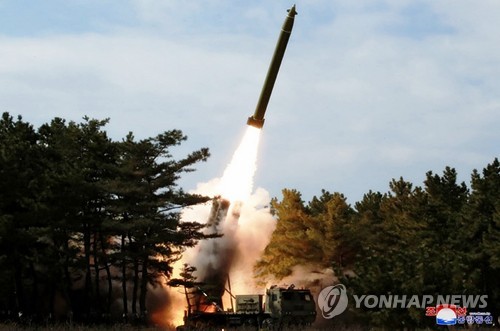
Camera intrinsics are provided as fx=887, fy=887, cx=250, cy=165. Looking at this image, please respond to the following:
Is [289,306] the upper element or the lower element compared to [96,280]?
lower

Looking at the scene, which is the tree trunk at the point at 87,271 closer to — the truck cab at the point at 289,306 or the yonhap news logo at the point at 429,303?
the truck cab at the point at 289,306

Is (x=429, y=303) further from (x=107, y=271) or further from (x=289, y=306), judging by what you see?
(x=107, y=271)

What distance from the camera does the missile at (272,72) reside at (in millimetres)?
45188

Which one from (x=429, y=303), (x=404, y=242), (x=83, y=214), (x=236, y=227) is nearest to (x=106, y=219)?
(x=83, y=214)

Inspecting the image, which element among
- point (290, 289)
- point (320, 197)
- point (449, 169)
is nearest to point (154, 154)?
point (290, 289)

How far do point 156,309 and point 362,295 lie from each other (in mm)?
28405

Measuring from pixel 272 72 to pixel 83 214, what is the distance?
630 inches

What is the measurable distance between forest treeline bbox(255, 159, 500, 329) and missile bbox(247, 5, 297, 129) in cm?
926

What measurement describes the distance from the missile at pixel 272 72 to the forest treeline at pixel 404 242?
9.26 m

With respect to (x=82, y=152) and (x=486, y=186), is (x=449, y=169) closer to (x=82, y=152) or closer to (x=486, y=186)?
(x=486, y=186)

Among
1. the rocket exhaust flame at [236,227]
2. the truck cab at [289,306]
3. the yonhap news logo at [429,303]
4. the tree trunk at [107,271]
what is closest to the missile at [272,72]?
the rocket exhaust flame at [236,227]

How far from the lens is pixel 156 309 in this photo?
Result: 2286 inches

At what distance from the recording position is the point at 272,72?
151ft

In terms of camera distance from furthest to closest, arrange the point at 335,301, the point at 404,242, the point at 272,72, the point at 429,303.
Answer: the point at 404,242 < the point at 335,301 < the point at 272,72 < the point at 429,303
